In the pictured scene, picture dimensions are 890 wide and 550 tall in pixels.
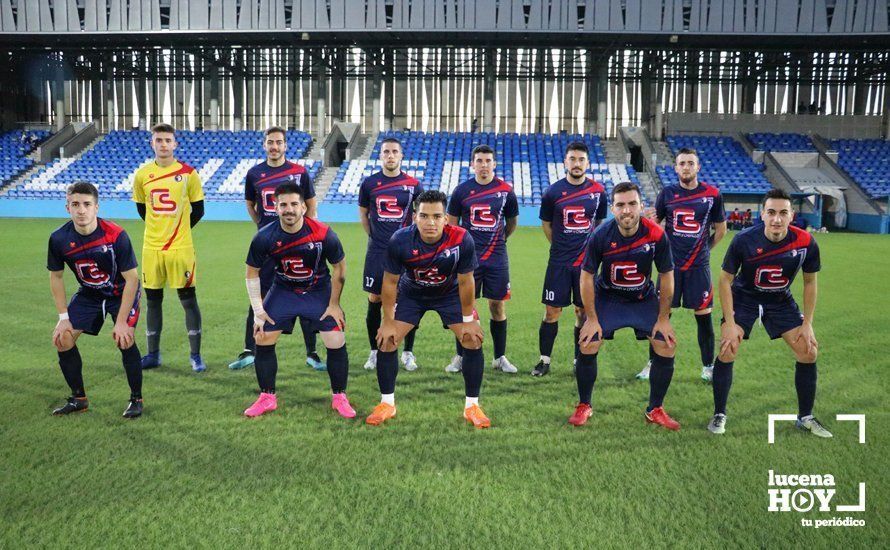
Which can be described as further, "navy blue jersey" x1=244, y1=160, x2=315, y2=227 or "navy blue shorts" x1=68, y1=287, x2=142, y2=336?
"navy blue jersey" x1=244, y1=160, x2=315, y2=227

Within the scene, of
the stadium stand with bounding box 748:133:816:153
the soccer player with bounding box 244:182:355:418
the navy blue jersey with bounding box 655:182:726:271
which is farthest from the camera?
the stadium stand with bounding box 748:133:816:153

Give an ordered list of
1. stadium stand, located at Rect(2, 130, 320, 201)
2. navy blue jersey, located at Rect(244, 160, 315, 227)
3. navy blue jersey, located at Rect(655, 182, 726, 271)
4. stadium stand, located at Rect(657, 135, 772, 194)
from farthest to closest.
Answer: stadium stand, located at Rect(2, 130, 320, 201), stadium stand, located at Rect(657, 135, 772, 194), navy blue jersey, located at Rect(244, 160, 315, 227), navy blue jersey, located at Rect(655, 182, 726, 271)

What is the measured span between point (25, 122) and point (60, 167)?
32.0 feet

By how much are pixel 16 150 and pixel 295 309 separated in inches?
1410

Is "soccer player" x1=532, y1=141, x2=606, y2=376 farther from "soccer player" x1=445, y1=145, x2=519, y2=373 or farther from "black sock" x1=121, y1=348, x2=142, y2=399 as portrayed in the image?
"black sock" x1=121, y1=348, x2=142, y2=399

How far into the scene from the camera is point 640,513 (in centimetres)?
321

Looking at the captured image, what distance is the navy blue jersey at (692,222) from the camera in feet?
18.5

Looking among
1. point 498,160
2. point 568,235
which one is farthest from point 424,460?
point 498,160

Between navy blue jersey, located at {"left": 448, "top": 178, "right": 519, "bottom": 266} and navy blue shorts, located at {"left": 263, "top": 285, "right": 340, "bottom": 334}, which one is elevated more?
navy blue jersey, located at {"left": 448, "top": 178, "right": 519, "bottom": 266}

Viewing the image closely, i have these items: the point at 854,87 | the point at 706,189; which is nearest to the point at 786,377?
the point at 706,189

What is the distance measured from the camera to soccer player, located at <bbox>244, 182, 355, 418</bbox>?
4598mm

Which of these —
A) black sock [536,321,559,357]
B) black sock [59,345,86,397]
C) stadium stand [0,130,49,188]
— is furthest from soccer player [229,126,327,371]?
stadium stand [0,130,49,188]

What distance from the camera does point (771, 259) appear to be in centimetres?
434

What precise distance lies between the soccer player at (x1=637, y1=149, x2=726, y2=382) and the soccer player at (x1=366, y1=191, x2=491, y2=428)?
1.93 meters
